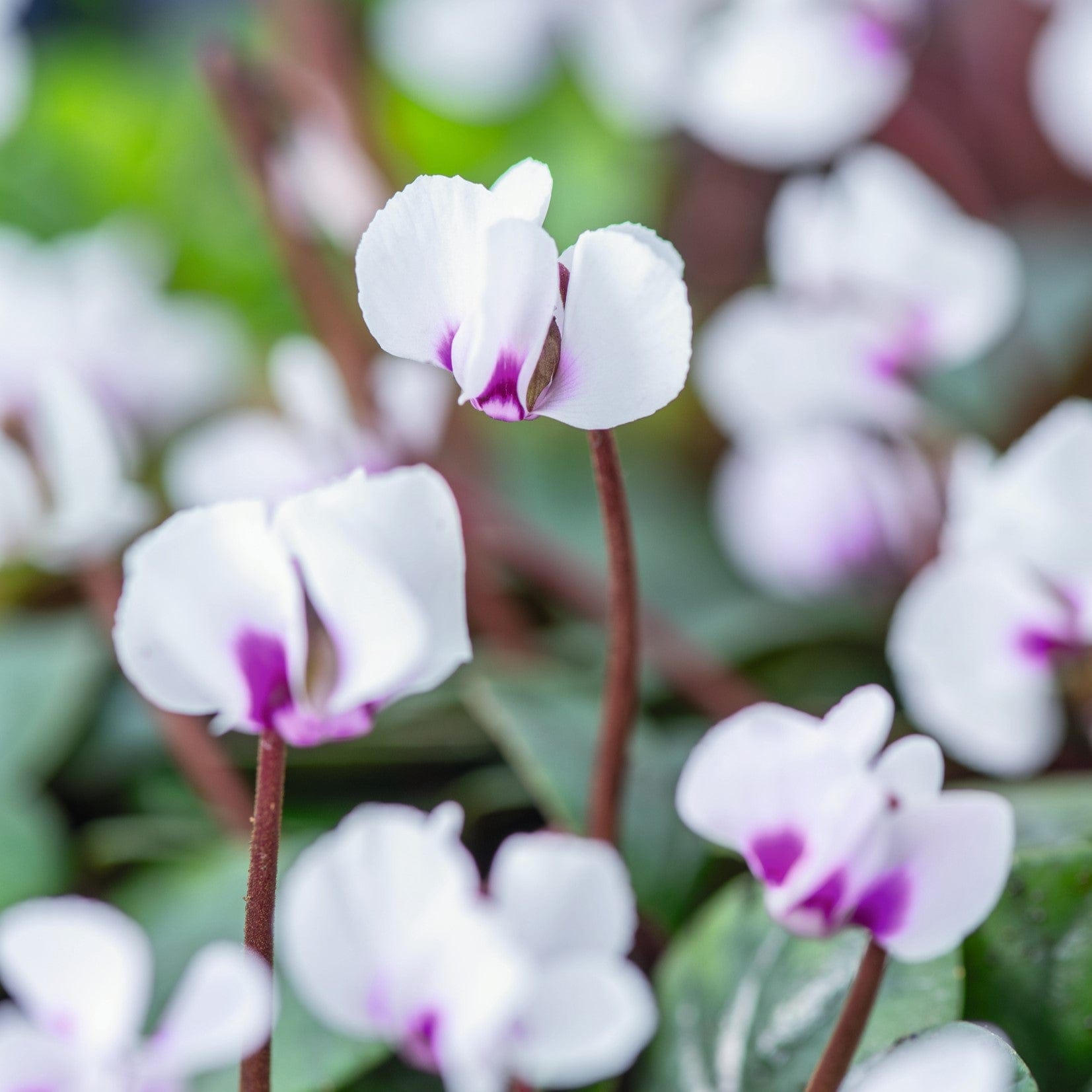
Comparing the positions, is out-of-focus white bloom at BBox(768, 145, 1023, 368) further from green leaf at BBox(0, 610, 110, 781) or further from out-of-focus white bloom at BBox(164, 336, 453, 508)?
green leaf at BBox(0, 610, 110, 781)

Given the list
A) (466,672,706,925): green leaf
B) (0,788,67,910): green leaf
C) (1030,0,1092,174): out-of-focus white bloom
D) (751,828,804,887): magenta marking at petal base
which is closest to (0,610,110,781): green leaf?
(0,788,67,910): green leaf

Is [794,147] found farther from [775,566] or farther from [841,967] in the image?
[841,967]

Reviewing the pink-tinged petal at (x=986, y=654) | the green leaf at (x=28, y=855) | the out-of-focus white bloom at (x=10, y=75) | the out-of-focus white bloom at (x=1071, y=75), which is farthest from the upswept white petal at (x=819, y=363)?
the out-of-focus white bloom at (x=10, y=75)

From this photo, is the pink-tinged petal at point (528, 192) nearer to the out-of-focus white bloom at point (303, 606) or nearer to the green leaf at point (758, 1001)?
the out-of-focus white bloom at point (303, 606)

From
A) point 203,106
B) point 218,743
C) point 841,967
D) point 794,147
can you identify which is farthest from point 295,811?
point 203,106

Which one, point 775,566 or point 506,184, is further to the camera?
point 775,566

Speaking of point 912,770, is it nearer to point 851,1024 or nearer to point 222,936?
point 851,1024
